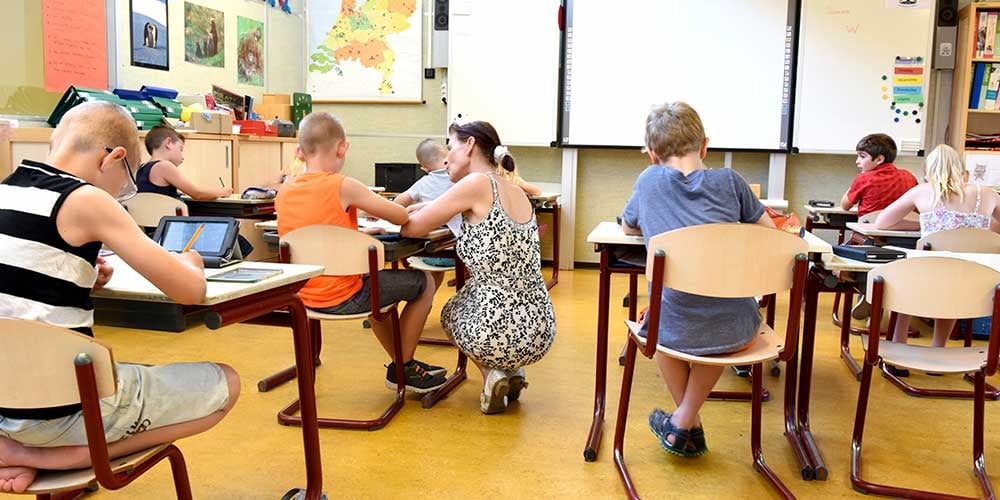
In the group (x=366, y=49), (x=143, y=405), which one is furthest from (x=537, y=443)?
(x=366, y=49)

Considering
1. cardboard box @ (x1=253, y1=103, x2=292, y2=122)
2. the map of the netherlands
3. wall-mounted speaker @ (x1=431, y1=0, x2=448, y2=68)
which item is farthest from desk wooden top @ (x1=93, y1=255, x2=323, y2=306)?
the map of the netherlands

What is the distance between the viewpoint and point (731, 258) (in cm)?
210

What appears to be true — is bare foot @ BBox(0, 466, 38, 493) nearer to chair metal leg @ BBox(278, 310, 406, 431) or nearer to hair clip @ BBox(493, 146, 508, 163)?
chair metal leg @ BBox(278, 310, 406, 431)

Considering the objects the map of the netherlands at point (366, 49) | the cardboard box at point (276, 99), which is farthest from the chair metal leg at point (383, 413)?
the map of the netherlands at point (366, 49)

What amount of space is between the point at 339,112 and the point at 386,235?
4395 millimetres

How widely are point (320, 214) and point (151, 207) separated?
145 cm

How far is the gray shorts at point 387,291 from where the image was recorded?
282cm

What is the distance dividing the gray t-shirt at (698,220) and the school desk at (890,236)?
175 cm

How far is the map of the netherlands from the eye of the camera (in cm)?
675

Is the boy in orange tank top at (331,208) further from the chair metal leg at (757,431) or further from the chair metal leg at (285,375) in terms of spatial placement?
the chair metal leg at (757,431)

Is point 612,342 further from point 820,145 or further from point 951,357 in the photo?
point 820,145

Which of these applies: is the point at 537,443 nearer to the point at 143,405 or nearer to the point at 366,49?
the point at 143,405

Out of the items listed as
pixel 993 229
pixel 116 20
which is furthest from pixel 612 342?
pixel 116 20

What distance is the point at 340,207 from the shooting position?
9.29ft
